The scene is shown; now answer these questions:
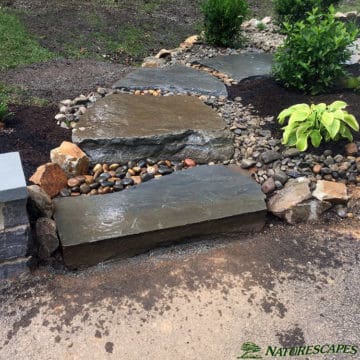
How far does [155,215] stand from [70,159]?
0.85 m

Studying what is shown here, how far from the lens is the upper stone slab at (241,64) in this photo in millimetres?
5105

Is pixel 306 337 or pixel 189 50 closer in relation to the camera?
pixel 306 337

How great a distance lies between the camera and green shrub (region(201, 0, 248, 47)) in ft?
19.0

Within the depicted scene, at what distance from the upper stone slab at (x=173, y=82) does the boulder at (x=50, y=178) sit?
5.83ft

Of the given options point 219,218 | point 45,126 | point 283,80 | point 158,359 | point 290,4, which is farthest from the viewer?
point 290,4

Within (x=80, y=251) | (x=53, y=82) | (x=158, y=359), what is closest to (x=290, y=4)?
(x=53, y=82)

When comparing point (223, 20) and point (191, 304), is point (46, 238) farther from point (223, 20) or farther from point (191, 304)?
point (223, 20)

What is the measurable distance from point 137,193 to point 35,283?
0.90 meters

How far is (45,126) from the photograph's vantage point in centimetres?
371

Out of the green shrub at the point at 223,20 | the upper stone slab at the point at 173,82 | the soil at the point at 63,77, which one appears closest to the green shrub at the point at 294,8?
the green shrub at the point at 223,20

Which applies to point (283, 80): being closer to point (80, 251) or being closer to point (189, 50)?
point (189, 50)

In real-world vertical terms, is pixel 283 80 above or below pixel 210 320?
above

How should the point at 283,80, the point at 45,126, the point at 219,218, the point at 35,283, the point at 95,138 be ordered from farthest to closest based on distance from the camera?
the point at 283,80
the point at 45,126
the point at 95,138
the point at 219,218
the point at 35,283

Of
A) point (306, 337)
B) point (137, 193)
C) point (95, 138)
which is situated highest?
point (95, 138)
